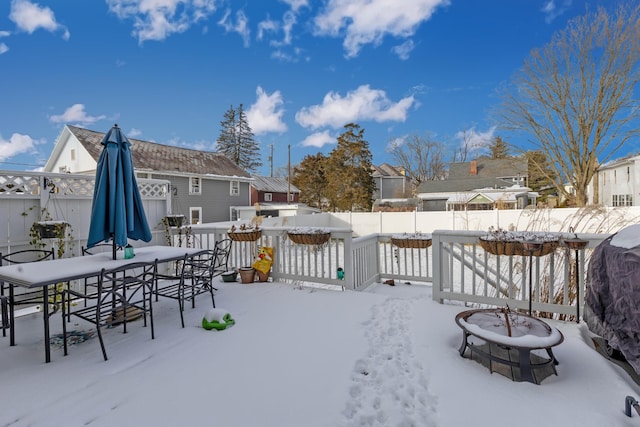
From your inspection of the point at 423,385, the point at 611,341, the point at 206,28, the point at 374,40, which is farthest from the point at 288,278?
the point at 374,40

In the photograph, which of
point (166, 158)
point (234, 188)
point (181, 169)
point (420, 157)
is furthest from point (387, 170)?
point (166, 158)

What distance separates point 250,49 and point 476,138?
23575 millimetres

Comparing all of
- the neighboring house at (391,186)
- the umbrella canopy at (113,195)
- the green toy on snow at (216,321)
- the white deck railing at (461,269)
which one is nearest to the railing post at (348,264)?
the white deck railing at (461,269)

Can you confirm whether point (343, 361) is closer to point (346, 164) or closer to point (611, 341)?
point (611, 341)

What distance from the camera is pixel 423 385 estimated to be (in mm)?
2156

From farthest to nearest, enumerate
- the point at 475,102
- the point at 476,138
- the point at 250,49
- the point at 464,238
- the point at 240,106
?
the point at 240,106 < the point at 476,138 < the point at 475,102 < the point at 250,49 < the point at 464,238

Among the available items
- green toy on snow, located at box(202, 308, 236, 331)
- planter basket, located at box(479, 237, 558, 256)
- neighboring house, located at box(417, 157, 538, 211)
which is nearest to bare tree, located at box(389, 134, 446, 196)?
neighboring house, located at box(417, 157, 538, 211)

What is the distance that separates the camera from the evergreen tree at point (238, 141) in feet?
98.9

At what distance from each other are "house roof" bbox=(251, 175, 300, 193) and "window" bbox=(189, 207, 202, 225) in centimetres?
805

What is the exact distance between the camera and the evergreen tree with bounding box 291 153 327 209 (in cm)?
2475

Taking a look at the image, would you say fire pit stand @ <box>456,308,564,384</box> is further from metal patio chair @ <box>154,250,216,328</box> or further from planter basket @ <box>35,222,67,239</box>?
planter basket @ <box>35,222,67,239</box>

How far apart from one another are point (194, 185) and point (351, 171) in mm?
10013

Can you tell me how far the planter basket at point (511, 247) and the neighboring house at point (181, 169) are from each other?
41.3 ft

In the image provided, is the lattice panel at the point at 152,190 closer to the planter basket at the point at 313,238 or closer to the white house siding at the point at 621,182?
the planter basket at the point at 313,238
